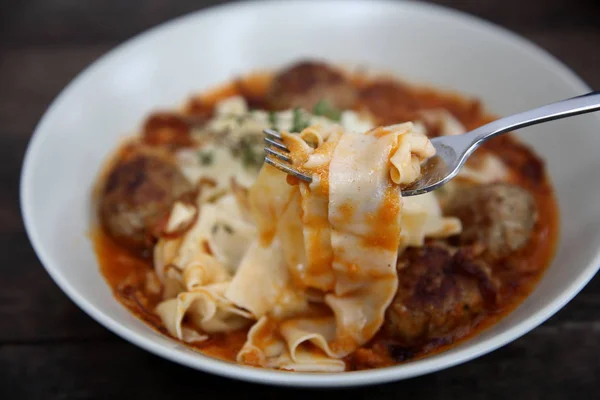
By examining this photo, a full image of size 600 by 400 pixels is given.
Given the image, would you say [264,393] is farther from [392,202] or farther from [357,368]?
[392,202]

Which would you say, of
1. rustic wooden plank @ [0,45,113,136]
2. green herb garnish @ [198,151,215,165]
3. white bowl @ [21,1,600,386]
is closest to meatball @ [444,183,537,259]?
white bowl @ [21,1,600,386]

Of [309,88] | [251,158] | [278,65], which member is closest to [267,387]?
[251,158]

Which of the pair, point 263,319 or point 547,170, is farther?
point 547,170

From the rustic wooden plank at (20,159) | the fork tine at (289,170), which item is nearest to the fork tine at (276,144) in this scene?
the fork tine at (289,170)

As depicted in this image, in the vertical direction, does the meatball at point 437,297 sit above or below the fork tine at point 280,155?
below

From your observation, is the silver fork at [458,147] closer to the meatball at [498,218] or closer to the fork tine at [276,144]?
the fork tine at [276,144]

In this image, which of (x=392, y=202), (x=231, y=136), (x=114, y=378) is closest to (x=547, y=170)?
(x=392, y=202)

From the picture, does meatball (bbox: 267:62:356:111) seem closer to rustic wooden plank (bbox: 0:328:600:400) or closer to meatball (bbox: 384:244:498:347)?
meatball (bbox: 384:244:498:347)
